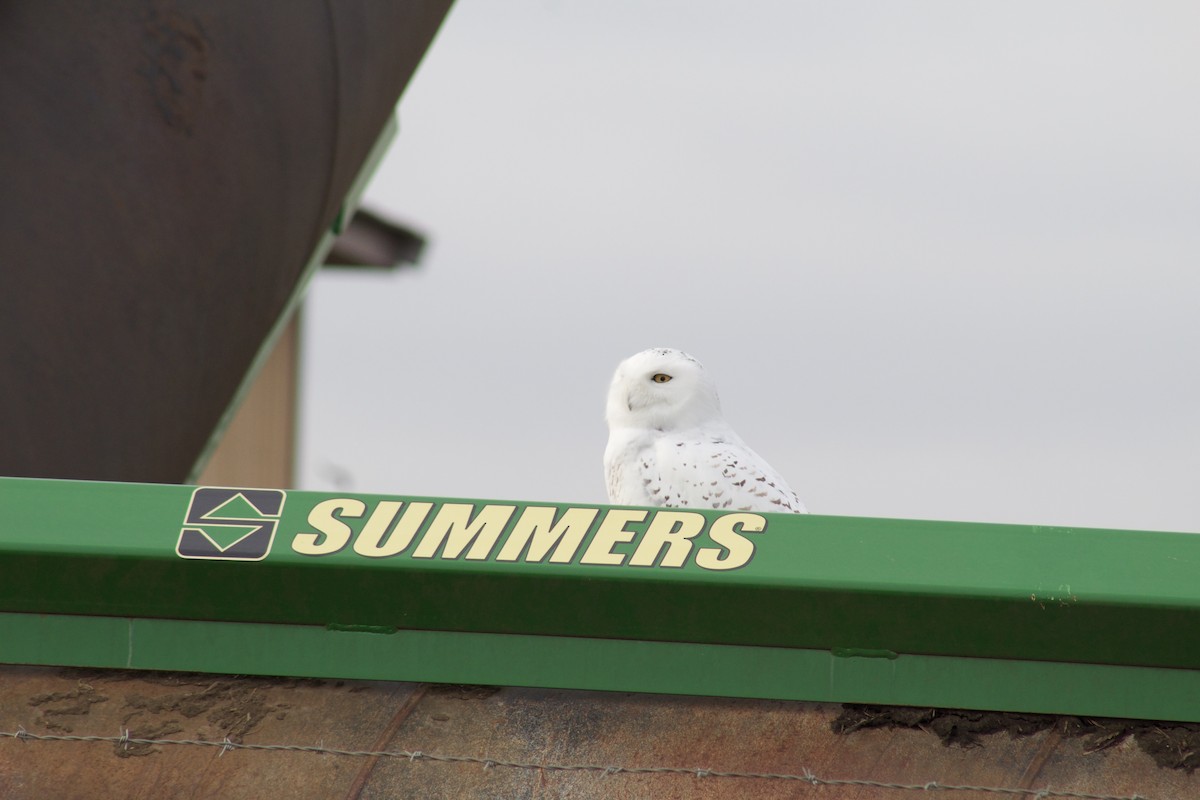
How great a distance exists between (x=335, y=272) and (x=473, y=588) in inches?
262

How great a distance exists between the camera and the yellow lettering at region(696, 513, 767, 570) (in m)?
1.20

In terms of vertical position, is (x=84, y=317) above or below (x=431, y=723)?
below

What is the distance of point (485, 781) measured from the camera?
1312mm

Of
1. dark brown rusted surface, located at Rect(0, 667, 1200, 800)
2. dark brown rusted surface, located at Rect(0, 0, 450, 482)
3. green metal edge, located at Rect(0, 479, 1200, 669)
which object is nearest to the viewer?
green metal edge, located at Rect(0, 479, 1200, 669)

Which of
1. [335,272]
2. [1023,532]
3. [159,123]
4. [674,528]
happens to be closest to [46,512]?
[674,528]

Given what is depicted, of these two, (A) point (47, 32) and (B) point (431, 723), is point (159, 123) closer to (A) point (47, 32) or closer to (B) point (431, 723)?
(A) point (47, 32)

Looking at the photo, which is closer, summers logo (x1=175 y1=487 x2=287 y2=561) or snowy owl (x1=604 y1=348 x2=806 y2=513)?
summers logo (x1=175 y1=487 x2=287 y2=561)

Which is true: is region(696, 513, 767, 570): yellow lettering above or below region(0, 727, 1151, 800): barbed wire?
above

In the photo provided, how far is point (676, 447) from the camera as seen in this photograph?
2.55m

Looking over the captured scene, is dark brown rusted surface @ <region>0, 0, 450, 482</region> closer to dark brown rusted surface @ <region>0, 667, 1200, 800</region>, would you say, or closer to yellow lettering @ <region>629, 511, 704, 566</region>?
dark brown rusted surface @ <region>0, 667, 1200, 800</region>

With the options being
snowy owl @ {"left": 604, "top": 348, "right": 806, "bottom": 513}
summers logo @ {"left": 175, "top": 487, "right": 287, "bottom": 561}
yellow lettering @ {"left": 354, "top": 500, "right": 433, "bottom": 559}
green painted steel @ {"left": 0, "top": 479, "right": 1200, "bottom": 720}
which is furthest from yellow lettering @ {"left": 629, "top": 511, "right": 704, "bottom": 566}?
snowy owl @ {"left": 604, "top": 348, "right": 806, "bottom": 513}

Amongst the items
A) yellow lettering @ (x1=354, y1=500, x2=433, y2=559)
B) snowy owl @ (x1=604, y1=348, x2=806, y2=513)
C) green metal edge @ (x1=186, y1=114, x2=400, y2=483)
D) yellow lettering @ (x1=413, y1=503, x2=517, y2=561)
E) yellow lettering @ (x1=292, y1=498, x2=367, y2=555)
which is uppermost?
yellow lettering @ (x1=413, y1=503, x2=517, y2=561)

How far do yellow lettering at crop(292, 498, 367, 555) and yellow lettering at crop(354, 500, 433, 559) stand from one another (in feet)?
0.05

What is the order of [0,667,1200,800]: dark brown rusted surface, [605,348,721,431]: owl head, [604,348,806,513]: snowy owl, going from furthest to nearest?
[605,348,721,431]: owl head, [604,348,806,513]: snowy owl, [0,667,1200,800]: dark brown rusted surface
